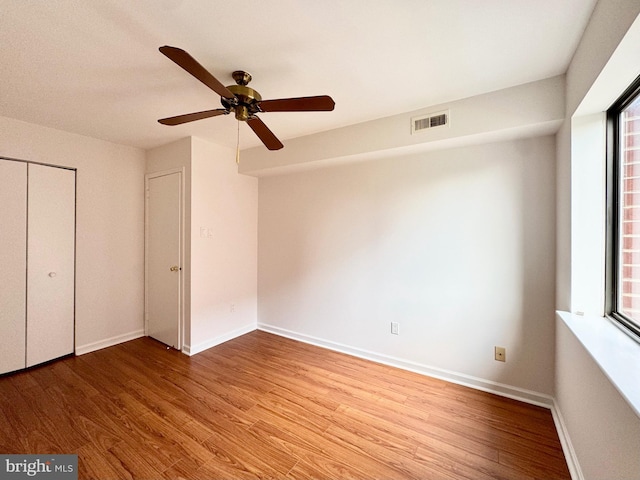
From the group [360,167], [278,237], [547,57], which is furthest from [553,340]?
[278,237]

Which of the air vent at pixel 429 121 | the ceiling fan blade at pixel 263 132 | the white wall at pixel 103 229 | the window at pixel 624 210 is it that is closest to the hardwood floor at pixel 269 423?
the white wall at pixel 103 229

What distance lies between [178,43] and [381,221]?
2.14m

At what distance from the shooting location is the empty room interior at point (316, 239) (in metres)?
1.38

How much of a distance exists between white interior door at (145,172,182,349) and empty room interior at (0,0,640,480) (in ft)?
0.12

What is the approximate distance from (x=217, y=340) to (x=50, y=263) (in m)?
1.91

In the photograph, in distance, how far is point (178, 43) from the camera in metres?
1.50

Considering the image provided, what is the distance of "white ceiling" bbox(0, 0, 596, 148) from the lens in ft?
4.18

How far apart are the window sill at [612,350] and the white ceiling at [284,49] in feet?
5.24

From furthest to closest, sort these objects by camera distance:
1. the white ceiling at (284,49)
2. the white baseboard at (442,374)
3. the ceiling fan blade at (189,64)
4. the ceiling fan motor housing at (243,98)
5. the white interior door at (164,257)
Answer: the white interior door at (164,257) → the white baseboard at (442,374) → the ceiling fan motor housing at (243,98) → the white ceiling at (284,49) → the ceiling fan blade at (189,64)

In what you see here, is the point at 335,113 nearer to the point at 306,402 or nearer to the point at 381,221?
the point at 381,221

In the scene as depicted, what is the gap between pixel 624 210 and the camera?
4.83 feet

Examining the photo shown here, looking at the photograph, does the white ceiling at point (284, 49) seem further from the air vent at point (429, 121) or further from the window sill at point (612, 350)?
the window sill at point (612, 350)

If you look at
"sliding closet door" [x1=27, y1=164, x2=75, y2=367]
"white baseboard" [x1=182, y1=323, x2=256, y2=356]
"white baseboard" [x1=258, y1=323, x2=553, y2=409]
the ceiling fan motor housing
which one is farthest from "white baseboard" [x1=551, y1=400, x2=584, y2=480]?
"sliding closet door" [x1=27, y1=164, x2=75, y2=367]

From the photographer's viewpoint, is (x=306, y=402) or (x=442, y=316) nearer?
(x=306, y=402)
